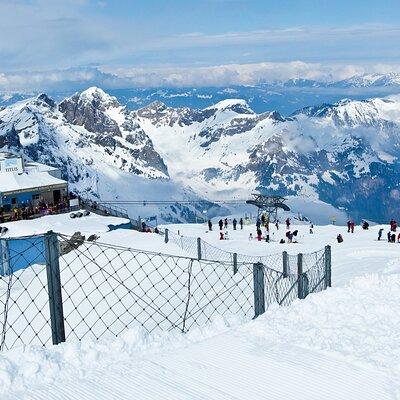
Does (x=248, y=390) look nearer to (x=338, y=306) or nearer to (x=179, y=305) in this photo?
(x=338, y=306)

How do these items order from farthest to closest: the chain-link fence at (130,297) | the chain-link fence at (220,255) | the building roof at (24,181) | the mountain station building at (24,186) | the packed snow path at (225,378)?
the building roof at (24,181) < the mountain station building at (24,186) < the chain-link fence at (220,255) < the chain-link fence at (130,297) < the packed snow path at (225,378)

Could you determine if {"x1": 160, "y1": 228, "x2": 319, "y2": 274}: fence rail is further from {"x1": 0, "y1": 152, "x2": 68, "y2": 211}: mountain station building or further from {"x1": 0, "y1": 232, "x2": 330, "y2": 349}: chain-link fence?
{"x1": 0, "y1": 152, "x2": 68, "y2": 211}: mountain station building

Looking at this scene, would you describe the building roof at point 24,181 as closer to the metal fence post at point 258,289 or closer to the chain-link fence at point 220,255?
the chain-link fence at point 220,255

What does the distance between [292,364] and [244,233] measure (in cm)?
3782

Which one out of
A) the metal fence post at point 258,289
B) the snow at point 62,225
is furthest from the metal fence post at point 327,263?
the snow at point 62,225

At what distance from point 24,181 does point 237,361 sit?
45726mm

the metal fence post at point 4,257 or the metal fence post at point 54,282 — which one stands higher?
the metal fence post at point 54,282

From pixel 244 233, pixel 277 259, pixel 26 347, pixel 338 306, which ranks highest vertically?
pixel 26 347

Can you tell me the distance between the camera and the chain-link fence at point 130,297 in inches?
346

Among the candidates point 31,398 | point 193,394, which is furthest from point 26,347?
point 193,394

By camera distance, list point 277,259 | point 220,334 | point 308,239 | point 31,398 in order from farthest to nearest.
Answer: point 308,239 → point 277,259 → point 220,334 → point 31,398

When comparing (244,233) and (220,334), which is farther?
(244,233)

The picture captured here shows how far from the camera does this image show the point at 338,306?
1002 cm

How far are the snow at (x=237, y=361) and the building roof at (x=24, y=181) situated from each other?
42.5 meters
